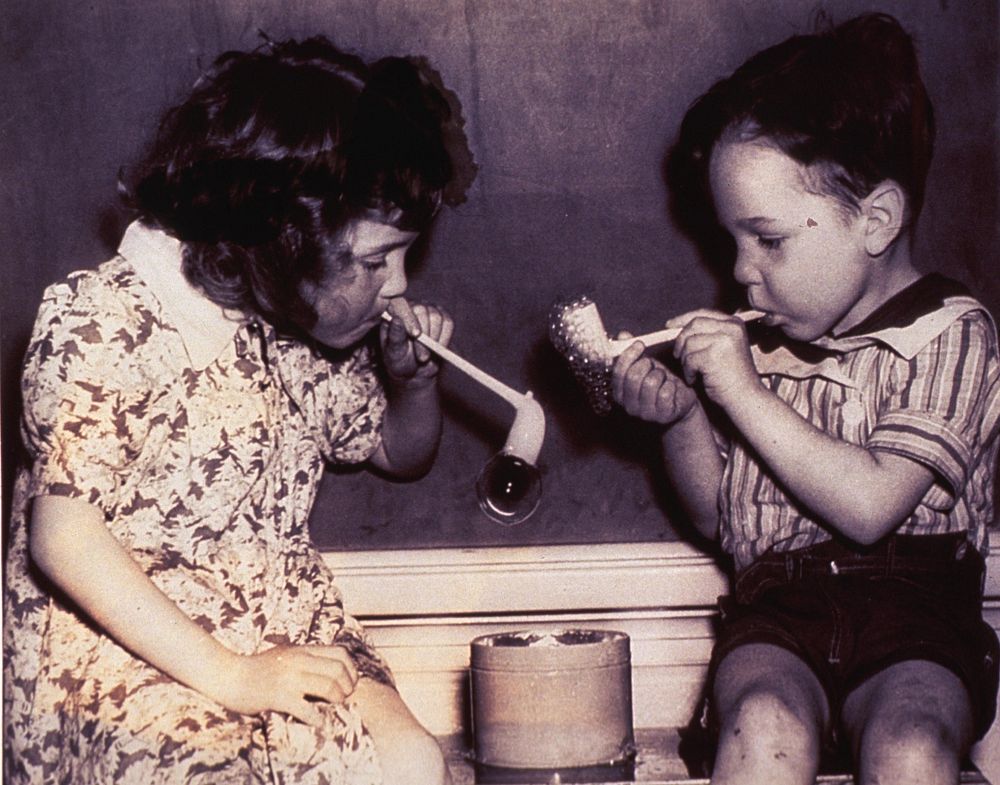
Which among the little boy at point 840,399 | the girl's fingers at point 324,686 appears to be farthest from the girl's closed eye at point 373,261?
the girl's fingers at point 324,686

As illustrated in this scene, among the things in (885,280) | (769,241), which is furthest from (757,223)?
(885,280)

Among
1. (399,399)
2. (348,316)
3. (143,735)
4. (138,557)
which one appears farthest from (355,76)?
(143,735)

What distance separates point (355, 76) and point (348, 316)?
194 millimetres

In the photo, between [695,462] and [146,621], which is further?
[695,462]

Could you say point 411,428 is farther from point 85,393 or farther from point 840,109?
point 840,109

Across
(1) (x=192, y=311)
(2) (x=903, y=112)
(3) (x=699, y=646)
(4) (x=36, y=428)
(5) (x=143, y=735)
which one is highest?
(2) (x=903, y=112)

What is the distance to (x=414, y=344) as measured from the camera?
1200mm

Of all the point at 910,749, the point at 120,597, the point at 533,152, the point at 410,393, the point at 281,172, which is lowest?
the point at 910,749

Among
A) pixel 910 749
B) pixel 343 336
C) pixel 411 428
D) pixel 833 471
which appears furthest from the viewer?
pixel 411 428

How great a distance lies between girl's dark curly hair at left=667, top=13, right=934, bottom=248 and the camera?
1.08 m

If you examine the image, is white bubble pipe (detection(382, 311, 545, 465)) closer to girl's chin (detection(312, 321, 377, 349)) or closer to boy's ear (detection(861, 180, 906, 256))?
girl's chin (detection(312, 321, 377, 349))

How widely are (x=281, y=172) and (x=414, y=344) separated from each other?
0.21 meters

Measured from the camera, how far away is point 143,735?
971 millimetres

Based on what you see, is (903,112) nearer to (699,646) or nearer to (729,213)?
(729,213)
